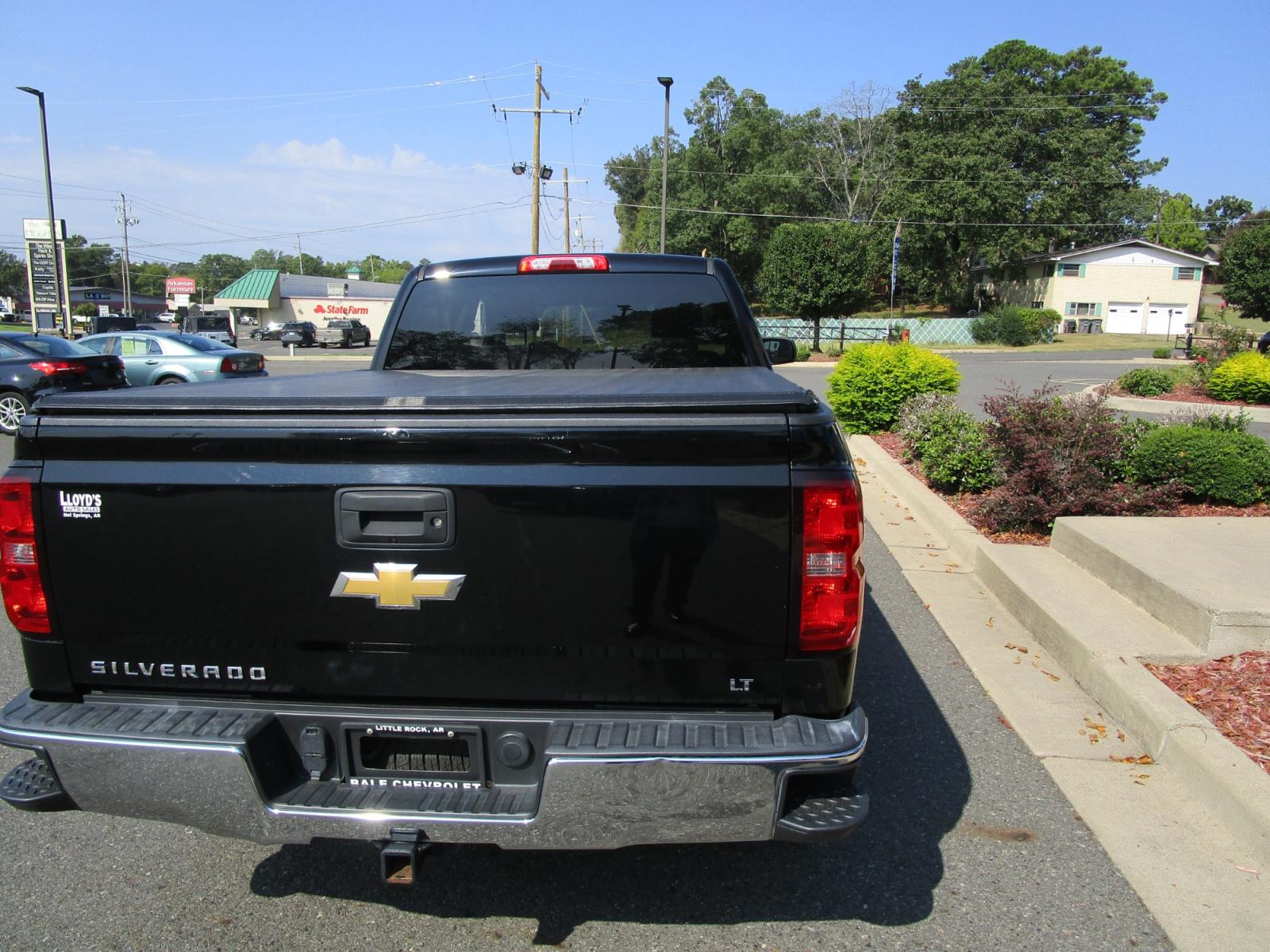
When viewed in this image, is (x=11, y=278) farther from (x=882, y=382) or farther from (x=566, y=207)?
(x=882, y=382)

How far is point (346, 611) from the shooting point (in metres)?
2.40

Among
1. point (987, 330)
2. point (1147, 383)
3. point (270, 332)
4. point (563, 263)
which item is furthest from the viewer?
point (270, 332)

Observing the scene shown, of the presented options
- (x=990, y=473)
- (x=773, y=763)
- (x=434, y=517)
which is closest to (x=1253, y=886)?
(x=773, y=763)

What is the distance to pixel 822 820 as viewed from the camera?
7.87ft

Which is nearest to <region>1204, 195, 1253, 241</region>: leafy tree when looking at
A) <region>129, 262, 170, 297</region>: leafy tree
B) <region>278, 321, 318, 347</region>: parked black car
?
<region>278, 321, 318, 347</region>: parked black car

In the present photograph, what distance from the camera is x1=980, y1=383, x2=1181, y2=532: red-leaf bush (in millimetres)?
6680

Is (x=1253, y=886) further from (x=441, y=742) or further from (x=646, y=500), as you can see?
(x=441, y=742)

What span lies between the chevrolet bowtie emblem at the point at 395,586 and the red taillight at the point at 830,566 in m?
0.93

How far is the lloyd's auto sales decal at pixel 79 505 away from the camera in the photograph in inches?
95.1

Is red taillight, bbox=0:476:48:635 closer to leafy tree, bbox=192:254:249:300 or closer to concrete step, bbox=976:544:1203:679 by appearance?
concrete step, bbox=976:544:1203:679

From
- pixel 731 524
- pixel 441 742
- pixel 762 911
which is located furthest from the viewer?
pixel 762 911

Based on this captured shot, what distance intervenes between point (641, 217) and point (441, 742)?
7365 centimetres

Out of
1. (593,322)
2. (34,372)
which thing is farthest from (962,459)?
(34,372)

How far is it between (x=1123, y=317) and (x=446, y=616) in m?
69.6
